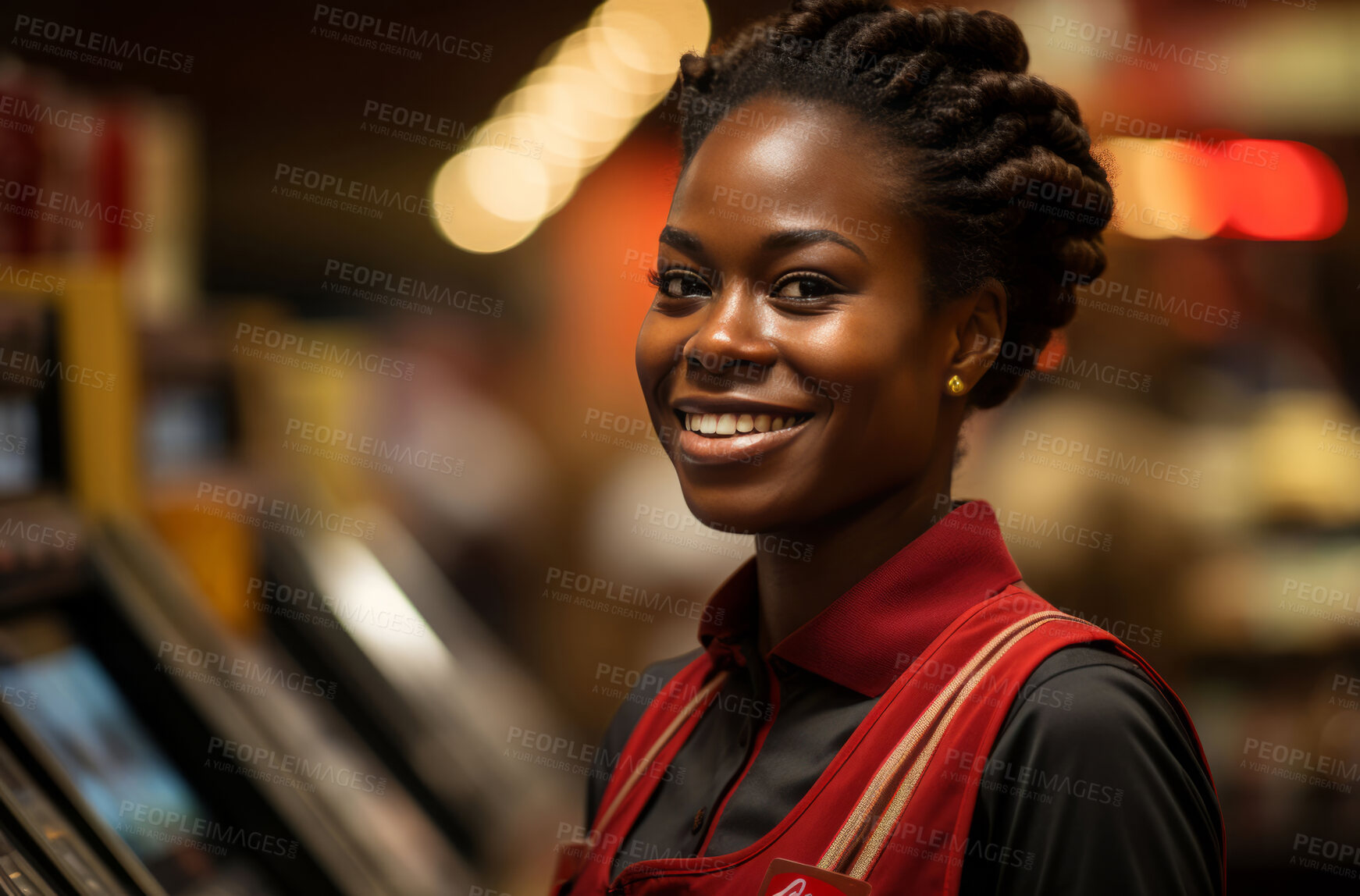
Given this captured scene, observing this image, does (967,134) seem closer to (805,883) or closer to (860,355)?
(860,355)

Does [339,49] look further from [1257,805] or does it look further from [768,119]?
[1257,805]

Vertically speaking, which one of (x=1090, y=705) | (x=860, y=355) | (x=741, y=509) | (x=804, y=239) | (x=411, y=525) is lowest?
(x=1090, y=705)

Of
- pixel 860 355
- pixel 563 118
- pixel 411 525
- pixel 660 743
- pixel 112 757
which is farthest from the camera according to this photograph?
pixel 411 525

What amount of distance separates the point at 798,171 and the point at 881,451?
0.96ft

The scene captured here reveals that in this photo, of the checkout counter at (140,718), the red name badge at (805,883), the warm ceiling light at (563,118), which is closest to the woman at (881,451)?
the red name badge at (805,883)

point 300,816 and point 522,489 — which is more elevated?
point 522,489

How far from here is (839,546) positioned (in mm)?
1058

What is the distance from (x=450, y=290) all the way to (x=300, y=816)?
5412 millimetres

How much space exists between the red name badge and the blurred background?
0.58 meters

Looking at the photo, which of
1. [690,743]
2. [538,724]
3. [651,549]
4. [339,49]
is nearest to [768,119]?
[690,743]

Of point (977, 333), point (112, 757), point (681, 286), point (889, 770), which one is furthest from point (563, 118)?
point (889, 770)

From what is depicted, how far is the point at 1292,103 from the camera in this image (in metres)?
3.04

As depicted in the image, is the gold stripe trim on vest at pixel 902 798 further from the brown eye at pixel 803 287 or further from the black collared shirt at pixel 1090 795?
the brown eye at pixel 803 287

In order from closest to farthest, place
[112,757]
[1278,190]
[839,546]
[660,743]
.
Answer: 1. [839,546]
2. [660,743]
3. [112,757]
4. [1278,190]
